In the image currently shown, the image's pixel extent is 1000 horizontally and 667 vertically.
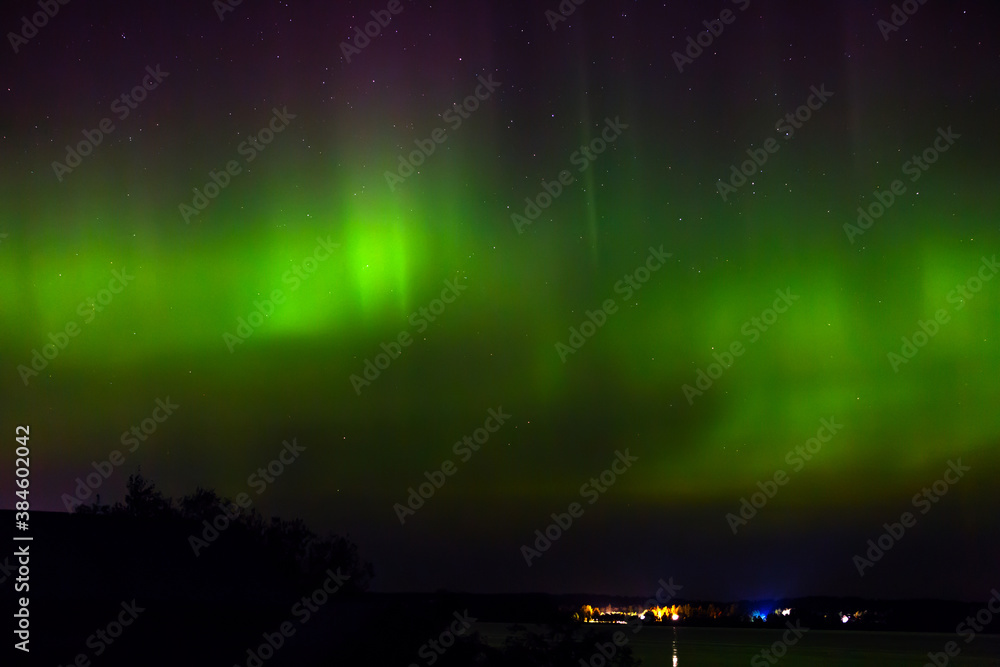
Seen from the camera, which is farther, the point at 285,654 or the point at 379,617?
the point at 379,617

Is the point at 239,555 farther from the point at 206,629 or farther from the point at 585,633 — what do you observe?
the point at 585,633

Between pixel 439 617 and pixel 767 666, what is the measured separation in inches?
2382

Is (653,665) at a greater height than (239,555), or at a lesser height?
greater

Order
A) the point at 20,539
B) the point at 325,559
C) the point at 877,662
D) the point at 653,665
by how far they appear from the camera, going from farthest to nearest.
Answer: the point at 877,662, the point at 653,665, the point at 325,559, the point at 20,539

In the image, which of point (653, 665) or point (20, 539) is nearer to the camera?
point (20, 539)

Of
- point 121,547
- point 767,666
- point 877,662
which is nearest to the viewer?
point 121,547

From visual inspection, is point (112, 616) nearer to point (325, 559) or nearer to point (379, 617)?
point (379, 617)

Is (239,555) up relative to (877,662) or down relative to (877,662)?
down

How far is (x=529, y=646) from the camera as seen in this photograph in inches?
1073

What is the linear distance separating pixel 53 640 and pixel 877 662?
8233 cm

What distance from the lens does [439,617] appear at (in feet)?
93.4

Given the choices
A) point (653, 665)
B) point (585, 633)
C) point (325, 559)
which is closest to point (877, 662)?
point (653, 665)

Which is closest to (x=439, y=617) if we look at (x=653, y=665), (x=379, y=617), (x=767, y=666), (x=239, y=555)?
(x=379, y=617)

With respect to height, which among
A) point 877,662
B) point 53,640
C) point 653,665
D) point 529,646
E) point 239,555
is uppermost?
point 877,662
